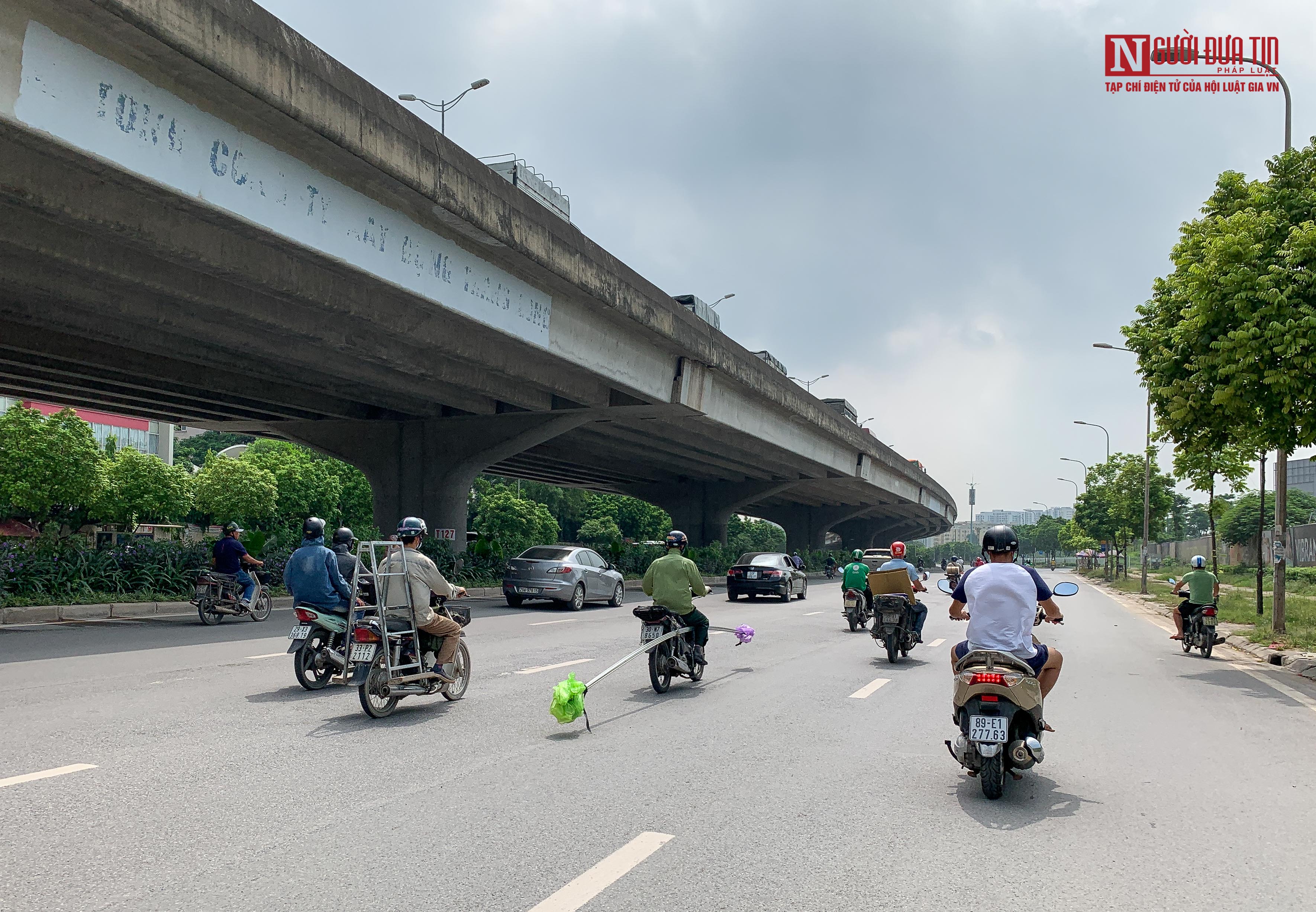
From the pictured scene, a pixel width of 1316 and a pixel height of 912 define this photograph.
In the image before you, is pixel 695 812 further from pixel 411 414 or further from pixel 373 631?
pixel 411 414

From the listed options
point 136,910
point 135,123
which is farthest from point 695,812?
point 135,123

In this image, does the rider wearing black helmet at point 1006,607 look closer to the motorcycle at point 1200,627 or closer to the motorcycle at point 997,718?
the motorcycle at point 997,718

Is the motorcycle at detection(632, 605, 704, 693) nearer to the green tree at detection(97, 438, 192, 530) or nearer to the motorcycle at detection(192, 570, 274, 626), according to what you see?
the motorcycle at detection(192, 570, 274, 626)

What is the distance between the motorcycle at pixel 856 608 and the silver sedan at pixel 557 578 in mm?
7320

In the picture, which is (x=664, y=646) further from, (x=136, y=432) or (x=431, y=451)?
(x=136, y=432)

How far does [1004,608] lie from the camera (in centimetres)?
615

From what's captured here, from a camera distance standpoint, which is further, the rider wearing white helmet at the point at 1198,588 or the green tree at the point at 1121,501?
the green tree at the point at 1121,501

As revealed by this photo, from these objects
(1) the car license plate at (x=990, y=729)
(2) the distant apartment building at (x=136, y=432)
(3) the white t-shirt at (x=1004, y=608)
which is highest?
(2) the distant apartment building at (x=136, y=432)

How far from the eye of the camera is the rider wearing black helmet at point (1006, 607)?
6.13 m

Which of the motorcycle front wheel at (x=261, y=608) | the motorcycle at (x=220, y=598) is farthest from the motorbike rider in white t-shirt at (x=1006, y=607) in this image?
the motorcycle front wheel at (x=261, y=608)

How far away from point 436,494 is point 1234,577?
133 feet

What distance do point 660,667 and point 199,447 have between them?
114827 millimetres

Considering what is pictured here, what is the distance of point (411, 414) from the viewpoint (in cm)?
2933

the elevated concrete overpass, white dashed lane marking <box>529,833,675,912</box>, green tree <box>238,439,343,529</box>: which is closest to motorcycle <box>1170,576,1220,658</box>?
the elevated concrete overpass
